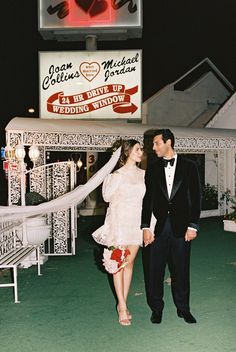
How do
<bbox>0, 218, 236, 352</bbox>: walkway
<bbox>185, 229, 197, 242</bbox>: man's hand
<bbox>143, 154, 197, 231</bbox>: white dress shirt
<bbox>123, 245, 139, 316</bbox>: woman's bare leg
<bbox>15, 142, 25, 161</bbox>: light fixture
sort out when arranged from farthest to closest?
<bbox>15, 142, 25, 161</bbox>: light fixture
<bbox>123, 245, 139, 316</bbox>: woman's bare leg
<bbox>143, 154, 197, 231</bbox>: white dress shirt
<bbox>185, 229, 197, 242</bbox>: man's hand
<bbox>0, 218, 236, 352</bbox>: walkway

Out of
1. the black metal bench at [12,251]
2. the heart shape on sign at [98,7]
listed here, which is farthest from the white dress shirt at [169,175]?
the heart shape on sign at [98,7]

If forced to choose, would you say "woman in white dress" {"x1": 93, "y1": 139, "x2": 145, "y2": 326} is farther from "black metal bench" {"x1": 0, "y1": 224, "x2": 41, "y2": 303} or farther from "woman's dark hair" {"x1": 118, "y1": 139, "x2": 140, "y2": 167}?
"black metal bench" {"x1": 0, "y1": 224, "x2": 41, "y2": 303}

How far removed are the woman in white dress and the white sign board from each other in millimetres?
7725

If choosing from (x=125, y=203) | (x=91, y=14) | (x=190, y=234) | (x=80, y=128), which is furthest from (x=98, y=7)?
(x=190, y=234)

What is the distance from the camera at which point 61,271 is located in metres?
7.72

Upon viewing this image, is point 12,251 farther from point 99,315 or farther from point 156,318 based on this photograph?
point 156,318

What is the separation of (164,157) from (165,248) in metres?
0.95

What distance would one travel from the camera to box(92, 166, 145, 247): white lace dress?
4898 mm

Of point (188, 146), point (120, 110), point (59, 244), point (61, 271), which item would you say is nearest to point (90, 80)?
point (120, 110)

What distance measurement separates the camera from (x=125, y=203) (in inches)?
195

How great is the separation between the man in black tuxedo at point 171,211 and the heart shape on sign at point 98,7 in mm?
9400

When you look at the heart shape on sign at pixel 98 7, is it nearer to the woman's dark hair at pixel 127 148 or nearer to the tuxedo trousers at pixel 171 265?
the woman's dark hair at pixel 127 148

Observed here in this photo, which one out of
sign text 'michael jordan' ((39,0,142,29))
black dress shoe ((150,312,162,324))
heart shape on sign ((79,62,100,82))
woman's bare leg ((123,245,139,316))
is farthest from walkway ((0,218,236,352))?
sign text 'michael jordan' ((39,0,142,29))

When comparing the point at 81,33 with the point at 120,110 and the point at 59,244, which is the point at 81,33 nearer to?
the point at 120,110
